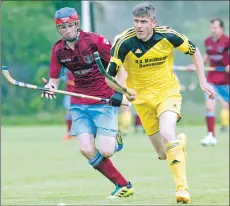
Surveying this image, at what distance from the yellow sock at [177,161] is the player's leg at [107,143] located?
0.72 meters

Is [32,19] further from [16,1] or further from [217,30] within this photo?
[217,30]

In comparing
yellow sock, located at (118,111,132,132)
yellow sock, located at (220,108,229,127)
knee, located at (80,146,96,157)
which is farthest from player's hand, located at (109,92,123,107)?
yellow sock, located at (220,108,229,127)

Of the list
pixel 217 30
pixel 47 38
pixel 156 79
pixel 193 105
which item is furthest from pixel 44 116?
pixel 156 79

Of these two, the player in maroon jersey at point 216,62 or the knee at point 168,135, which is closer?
the knee at point 168,135

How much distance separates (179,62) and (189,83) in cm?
123

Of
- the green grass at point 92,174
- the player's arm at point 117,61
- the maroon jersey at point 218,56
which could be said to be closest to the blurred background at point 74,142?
the green grass at point 92,174

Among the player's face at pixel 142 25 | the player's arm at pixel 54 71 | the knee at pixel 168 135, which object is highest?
the player's face at pixel 142 25

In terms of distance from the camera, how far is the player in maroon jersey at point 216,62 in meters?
17.4

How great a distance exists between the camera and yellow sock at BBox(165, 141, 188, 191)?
8953 mm

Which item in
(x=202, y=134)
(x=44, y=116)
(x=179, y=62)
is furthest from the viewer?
(x=44, y=116)

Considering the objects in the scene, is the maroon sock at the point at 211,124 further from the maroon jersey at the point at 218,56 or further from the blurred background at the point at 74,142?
the maroon jersey at the point at 218,56

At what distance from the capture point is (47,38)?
3102cm

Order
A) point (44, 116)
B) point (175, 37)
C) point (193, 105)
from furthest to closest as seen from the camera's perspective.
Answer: point (44, 116) < point (193, 105) < point (175, 37)

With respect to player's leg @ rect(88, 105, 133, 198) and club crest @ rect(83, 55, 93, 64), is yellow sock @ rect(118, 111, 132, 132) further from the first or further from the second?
club crest @ rect(83, 55, 93, 64)
